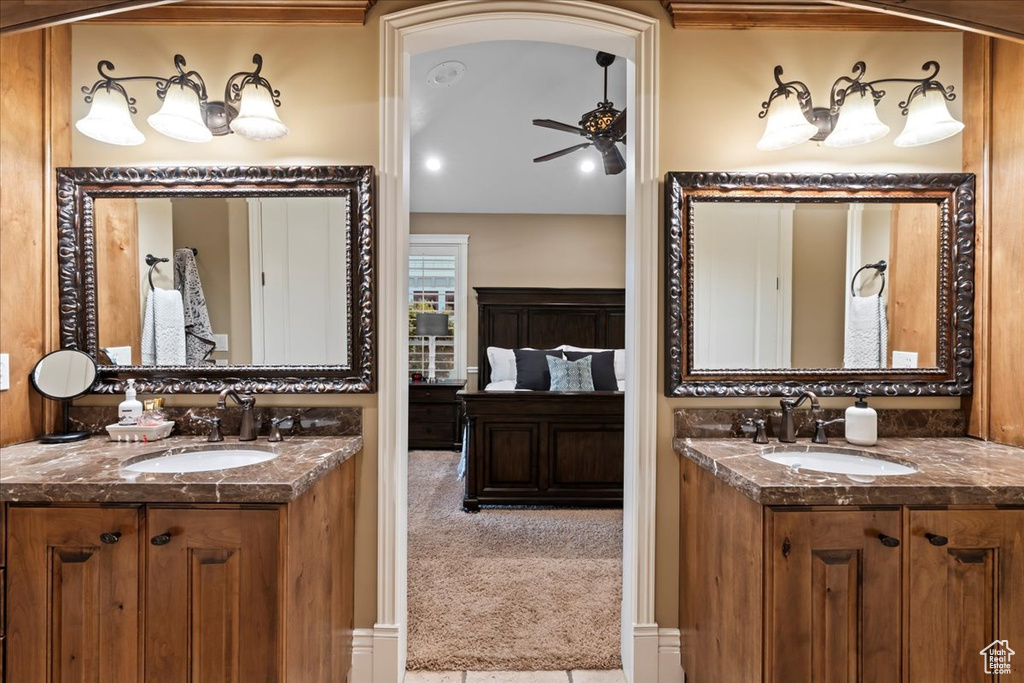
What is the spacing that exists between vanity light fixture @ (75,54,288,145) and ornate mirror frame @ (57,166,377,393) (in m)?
0.13

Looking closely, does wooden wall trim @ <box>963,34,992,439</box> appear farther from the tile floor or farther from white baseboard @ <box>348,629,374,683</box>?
white baseboard @ <box>348,629,374,683</box>

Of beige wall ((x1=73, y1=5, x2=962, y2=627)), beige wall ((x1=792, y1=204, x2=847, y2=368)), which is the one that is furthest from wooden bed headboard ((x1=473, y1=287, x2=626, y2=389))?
beige wall ((x1=73, y1=5, x2=962, y2=627))

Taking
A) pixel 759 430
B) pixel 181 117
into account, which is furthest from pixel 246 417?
pixel 759 430

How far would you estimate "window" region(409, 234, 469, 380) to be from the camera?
6508 mm

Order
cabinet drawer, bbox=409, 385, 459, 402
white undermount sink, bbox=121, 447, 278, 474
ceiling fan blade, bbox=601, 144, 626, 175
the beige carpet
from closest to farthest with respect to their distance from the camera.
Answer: white undermount sink, bbox=121, 447, 278, 474, the beige carpet, ceiling fan blade, bbox=601, 144, 626, 175, cabinet drawer, bbox=409, 385, 459, 402

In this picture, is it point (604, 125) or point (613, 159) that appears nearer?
point (604, 125)

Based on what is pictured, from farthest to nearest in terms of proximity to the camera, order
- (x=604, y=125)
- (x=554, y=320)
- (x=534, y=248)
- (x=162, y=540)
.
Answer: (x=534, y=248)
(x=554, y=320)
(x=604, y=125)
(x=162, y=540)

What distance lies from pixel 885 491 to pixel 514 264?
541 centimetres

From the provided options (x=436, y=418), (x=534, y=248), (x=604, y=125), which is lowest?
(x=436, y=418)

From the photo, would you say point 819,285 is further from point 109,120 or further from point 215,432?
point 109,120

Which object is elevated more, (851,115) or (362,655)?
(851,115)

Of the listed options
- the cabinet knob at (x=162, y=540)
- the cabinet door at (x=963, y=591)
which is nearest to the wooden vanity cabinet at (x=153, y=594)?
the cabinet knob at (x=162, y=540)

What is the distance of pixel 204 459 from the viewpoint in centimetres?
184

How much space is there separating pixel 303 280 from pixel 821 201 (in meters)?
2.01
